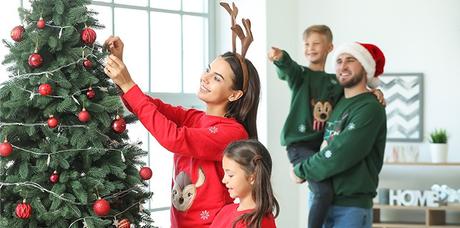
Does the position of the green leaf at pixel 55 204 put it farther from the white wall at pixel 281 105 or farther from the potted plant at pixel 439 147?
the potted plant at pixel 439 147

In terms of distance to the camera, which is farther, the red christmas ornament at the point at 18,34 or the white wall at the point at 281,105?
the white wall at the point at 281,105

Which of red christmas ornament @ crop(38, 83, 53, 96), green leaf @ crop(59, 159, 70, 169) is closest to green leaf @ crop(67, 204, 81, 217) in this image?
green leaf @ crop(59, 159, 70, 169)

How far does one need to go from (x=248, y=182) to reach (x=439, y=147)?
326 centimetres

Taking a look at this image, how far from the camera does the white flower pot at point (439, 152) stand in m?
5.44

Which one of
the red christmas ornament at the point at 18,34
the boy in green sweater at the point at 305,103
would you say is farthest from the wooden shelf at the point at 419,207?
the red christmas ornament at the point at 18,34

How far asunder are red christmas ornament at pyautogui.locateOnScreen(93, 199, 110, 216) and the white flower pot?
3.60m

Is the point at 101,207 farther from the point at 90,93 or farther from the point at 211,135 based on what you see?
the point at 211,135

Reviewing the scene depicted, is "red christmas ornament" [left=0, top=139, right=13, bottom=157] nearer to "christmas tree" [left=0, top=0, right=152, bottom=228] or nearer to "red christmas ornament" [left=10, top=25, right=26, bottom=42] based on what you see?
"christmas tree" [left=0, top=0, right=152, bottom=228]

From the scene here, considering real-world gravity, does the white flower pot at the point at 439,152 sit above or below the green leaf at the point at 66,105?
below

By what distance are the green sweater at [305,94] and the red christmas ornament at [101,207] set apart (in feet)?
5.01

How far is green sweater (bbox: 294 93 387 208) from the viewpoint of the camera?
3.29m

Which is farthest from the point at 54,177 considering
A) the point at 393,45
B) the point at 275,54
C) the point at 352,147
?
the point at 393,45

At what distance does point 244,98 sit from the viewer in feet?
9.08

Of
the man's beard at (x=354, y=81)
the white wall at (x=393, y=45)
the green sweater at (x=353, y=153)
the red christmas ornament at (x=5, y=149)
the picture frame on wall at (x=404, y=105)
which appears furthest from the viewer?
the picture frame on wall at (x=404, y=105)
